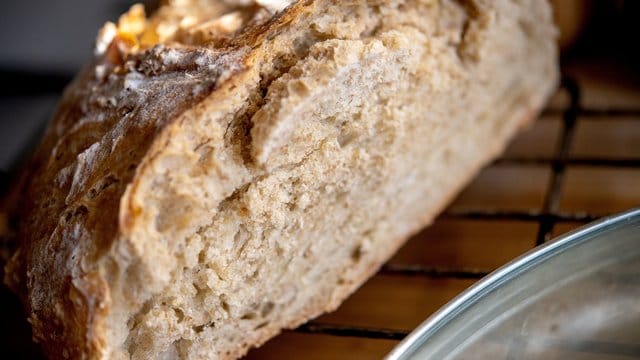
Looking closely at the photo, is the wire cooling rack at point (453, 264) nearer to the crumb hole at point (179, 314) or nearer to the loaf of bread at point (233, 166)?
the loaf of bread at point (233, 166)

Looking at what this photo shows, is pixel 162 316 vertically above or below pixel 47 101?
below

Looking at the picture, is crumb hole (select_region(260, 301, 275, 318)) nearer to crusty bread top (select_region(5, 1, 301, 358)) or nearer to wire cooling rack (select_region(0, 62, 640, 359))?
wire cooling rack (select_region(0, 62, 640, 359))

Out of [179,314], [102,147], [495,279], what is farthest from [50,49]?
[495,279]

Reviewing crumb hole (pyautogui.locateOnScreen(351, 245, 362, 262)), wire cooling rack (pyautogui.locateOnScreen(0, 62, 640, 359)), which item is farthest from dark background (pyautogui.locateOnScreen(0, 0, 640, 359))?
crumb hole (pyautogui.locateOnScreen(351, 245, 362, 262))

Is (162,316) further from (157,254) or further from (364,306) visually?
(364,306)

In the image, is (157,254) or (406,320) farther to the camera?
(406,320)

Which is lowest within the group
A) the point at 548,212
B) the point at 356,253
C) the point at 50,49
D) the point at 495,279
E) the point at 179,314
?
the point at 179,314

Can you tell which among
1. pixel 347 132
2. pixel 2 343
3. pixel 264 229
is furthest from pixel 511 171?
pixel 2 343

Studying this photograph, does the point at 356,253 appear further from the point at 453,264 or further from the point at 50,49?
the point at 50,49
